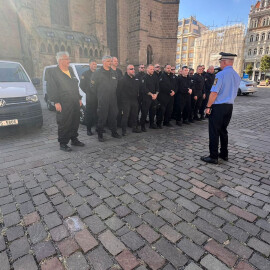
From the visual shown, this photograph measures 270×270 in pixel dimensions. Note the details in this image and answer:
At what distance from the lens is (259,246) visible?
2.16 metres

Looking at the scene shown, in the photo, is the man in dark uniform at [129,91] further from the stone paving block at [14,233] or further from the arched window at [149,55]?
the arched window at [149,55]

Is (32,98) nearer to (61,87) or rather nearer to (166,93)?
(61,87)

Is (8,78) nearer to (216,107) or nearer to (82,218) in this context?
(82,218)

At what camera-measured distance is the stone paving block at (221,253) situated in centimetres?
197

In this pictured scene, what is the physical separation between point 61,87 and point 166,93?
3385mm

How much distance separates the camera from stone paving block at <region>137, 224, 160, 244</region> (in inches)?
87.6

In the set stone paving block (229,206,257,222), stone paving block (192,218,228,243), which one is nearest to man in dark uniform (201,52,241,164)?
stone paving block (229,206,257,222)

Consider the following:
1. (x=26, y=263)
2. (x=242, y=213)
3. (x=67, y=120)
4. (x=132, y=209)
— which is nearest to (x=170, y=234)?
(x=132, y=209)

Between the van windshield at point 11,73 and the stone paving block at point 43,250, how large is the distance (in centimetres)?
554

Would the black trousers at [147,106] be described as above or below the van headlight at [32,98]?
below

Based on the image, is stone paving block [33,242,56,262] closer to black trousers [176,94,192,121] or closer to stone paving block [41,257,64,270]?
stone paving block [41,257,64,270]

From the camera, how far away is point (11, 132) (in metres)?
6.04

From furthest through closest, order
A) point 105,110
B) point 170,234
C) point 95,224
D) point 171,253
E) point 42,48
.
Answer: point 42,48, point 105,110, point 95,224, point 170,234, point 171,253

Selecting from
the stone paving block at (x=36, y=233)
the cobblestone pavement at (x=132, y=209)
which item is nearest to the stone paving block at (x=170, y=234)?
the cobblestone pavement at (x=132, y=209)
